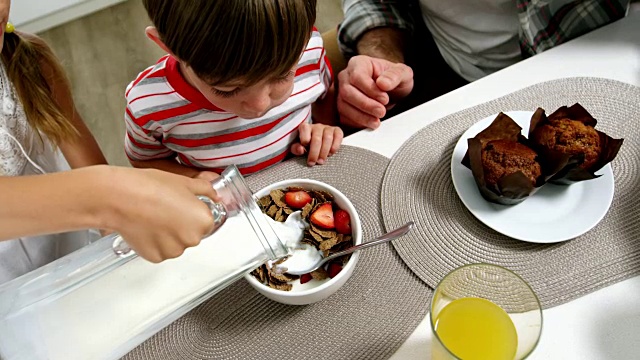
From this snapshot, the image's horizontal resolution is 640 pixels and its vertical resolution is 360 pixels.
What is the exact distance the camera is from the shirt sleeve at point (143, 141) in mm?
934

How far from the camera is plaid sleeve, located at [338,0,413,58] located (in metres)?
A: 1.18

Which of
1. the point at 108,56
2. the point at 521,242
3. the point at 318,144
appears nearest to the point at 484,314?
the point at 521,242

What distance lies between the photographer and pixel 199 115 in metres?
0.93

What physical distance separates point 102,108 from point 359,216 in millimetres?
1611

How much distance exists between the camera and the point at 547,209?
770 millimetres

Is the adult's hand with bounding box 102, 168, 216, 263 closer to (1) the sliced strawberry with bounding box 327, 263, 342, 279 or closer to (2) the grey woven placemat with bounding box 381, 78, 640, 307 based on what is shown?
(1) the sliced strawberry with bounding box 327, 263, 342, 279

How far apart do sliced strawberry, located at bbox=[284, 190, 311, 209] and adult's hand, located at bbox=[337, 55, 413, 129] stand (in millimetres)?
218

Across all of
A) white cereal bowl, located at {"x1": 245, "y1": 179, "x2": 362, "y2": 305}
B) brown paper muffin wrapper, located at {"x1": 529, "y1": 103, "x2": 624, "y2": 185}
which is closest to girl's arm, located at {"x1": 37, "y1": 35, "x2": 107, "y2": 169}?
white cereal bowl, located at {"x1": 245, "y1": 179, "x2": 362, "y2": 305}

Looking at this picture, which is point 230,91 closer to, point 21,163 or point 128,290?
point 128,290

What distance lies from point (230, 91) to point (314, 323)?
347mm

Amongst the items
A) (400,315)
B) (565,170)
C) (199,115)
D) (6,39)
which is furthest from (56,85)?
(565,170)

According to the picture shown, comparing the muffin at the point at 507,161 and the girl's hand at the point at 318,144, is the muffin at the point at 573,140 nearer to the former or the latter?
the muffin at the point at 507,161

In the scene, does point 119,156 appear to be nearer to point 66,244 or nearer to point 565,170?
point 66,244

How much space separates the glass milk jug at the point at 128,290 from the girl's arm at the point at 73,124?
0.45 m
